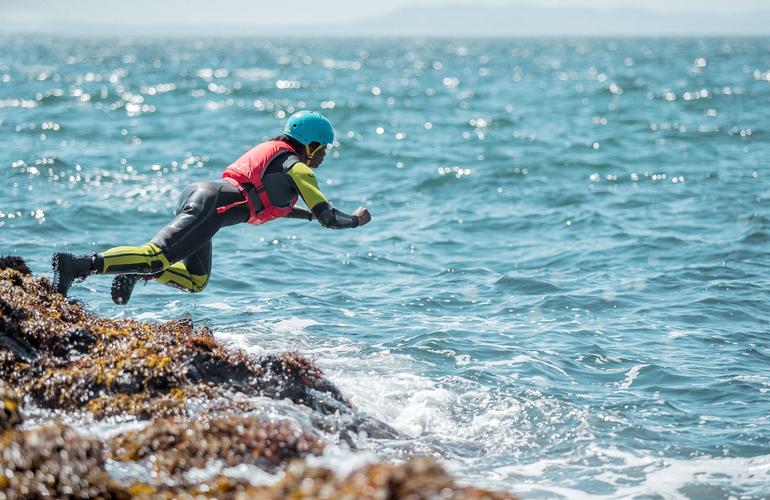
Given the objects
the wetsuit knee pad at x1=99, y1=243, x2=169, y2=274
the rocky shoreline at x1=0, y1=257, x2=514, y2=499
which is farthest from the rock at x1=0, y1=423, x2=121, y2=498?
the wetsuit knee pad at x1=99, y1=243, x2=169, y2=274

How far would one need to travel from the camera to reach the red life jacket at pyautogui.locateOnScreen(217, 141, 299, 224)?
356 inches

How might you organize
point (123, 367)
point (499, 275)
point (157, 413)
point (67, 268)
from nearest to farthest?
point (157, 413), point (123, 367), point (67, 268), point (499, 275)

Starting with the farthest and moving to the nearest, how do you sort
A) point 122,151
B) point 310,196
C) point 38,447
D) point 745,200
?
1. point 122,151
2. point 745,200
3. point 310,196
4. point 38,447

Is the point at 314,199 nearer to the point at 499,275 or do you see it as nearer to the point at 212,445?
the point at 212,445

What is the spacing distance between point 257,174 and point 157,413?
11.2 ft

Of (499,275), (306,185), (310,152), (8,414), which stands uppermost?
(310,152)

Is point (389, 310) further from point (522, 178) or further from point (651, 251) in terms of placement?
point (522, 178)

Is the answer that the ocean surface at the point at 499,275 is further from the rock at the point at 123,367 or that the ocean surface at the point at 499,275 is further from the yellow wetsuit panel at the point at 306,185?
the yellow wetsuit panel at the point at 306,185

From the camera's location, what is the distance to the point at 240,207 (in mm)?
9023

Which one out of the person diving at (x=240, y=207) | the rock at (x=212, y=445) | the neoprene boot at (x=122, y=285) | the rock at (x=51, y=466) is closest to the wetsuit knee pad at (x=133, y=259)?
the person diving at (x=240, y=207)

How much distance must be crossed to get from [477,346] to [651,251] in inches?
212

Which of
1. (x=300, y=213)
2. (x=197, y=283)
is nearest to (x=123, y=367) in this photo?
(x=197, y=283)

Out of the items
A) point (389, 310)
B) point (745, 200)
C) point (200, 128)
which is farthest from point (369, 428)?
point (200, 128)

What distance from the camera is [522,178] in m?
20.6
